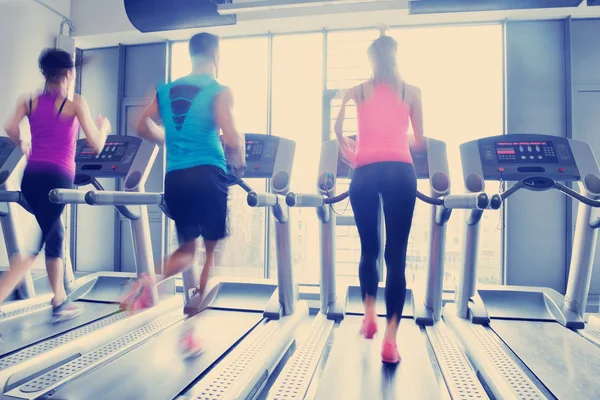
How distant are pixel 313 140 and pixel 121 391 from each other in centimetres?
319

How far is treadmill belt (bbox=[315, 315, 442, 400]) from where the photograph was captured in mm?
1644

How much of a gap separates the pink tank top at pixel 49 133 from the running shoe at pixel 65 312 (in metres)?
1.03

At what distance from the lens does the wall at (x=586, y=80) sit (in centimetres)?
393

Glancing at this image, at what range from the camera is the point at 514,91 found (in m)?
4.06

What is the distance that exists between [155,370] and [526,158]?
239 cm

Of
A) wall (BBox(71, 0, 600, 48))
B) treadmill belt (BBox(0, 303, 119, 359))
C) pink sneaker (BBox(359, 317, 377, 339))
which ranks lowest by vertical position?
treadmill belt (BBox(0, 303, 119, 359))

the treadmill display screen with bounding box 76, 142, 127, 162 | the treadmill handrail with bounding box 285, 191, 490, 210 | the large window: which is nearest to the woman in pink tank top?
the treadmill handrail with bounding box 285, 191, 490, 210

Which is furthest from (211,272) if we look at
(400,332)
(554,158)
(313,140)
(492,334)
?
(313,140)

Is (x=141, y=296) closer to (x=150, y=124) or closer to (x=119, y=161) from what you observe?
(x=119, y=161)

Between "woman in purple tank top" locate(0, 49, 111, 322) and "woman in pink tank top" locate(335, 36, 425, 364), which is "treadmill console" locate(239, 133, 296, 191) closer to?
"woman in pink tank top" locate(335, 36, 425, 364)

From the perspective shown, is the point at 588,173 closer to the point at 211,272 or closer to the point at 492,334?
the point at 492,334

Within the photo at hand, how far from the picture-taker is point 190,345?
7.25ft

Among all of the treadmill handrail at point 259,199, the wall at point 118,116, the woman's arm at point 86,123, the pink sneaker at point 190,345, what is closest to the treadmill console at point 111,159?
the woman's arm at point 86,123

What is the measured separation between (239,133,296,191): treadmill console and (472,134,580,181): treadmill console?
115cm
